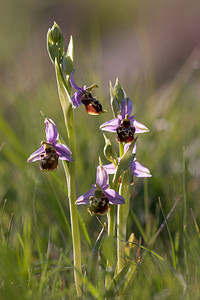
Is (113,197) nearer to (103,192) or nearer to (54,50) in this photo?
(103,192)

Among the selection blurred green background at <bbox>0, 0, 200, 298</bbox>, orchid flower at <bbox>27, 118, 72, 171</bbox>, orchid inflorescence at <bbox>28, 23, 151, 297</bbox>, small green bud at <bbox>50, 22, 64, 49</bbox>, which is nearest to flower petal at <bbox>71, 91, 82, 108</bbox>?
orchid inflorescence at <bbox>28, 23, 151, 297</bbox>

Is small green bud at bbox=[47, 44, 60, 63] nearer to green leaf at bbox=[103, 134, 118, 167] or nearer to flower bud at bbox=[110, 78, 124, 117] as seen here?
flower bud at bbox=[110, 78, 124, 117]

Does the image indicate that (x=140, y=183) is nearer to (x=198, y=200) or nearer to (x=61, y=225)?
(x=198, y=200)

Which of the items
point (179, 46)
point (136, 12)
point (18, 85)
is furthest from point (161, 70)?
point (18, 85)

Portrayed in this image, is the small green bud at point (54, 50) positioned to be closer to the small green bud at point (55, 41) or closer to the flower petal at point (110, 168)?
the small green bud at point (55, 41)

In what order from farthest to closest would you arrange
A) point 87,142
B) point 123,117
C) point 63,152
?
point 87,142, point 123,117, point 63,152

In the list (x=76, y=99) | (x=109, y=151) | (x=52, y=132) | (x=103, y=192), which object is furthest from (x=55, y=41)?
(x=103, y=192)

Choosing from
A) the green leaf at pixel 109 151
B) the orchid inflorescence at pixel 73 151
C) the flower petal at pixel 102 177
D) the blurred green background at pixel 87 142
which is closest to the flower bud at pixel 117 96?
the orchid inflorescence at pixel 73 151
